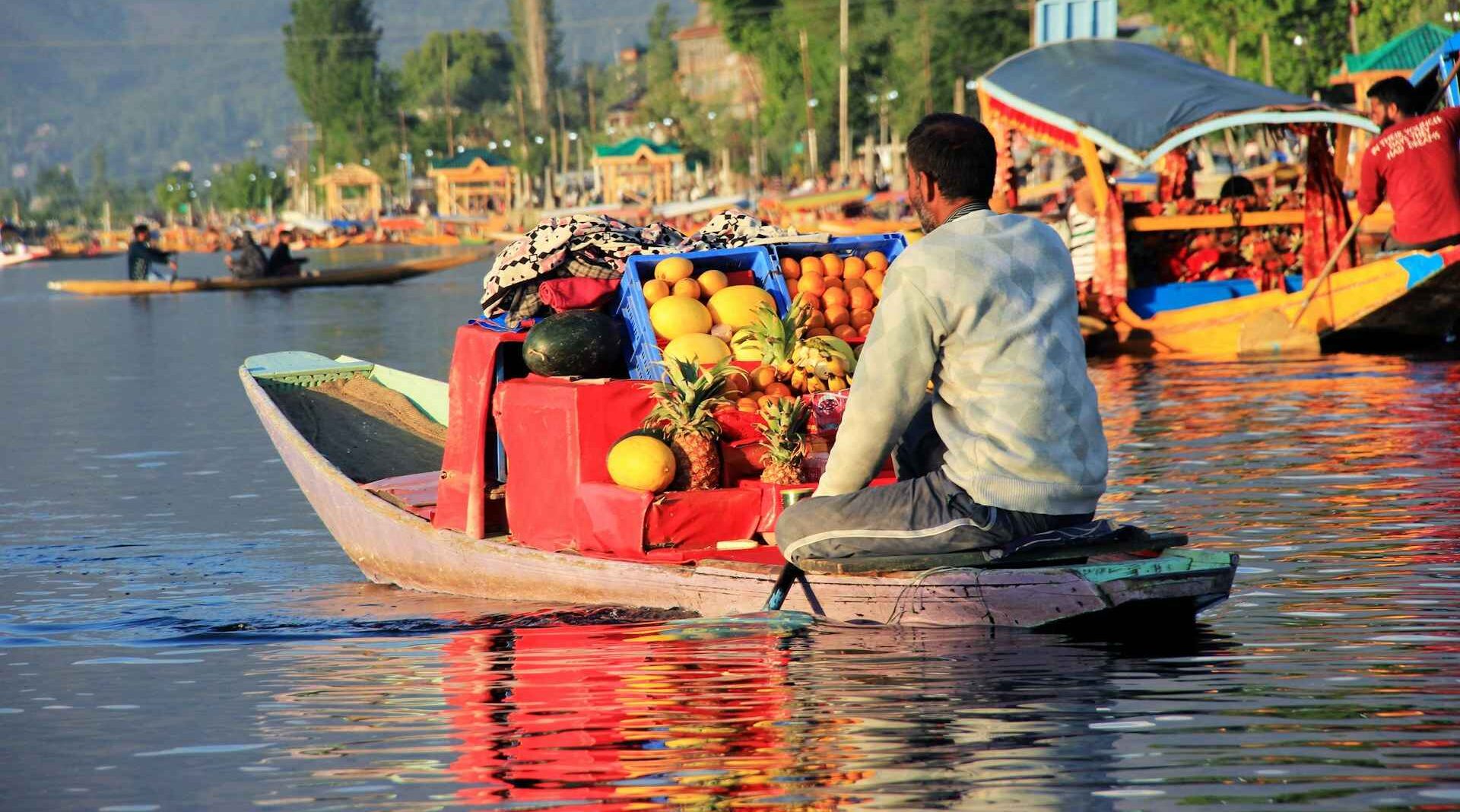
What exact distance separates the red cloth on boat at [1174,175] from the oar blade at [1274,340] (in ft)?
9.37

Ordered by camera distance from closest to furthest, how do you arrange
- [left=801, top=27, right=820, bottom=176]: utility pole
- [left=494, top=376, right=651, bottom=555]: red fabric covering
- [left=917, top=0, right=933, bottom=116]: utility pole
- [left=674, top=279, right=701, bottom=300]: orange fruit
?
[left=494, top=376, right=651, bottom=555]: red fabric covering → [left=674, top=279, right=701, bottom=300]: orange fruit → [left=917, top=0, right=933, bottom=116]: utility pole → [left=801, top=27, right=820, bottom=176]: utility pole

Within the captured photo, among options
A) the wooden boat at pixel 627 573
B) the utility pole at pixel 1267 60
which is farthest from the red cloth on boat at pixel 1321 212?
the utility pole at pixel 1267 60

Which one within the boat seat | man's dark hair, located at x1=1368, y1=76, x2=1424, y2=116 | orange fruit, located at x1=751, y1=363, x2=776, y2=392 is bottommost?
the boat seat

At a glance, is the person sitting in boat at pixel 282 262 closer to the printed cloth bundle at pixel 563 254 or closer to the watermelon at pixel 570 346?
the printed cloth bundle at pixel 563 254

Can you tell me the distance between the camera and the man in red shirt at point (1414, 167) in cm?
1578

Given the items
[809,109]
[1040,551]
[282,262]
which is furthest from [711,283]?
[809,109]

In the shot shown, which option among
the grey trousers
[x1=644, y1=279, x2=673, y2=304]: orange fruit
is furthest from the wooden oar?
the grey trousers

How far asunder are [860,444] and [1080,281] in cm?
1418

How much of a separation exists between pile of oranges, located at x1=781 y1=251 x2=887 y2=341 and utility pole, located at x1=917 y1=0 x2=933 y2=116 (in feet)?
203

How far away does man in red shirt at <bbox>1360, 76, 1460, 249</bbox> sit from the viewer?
1578cm

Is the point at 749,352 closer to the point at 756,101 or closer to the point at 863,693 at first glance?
the point at 863,693

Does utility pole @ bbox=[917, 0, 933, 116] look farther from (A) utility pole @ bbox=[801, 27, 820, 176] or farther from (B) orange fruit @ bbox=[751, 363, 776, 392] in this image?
(B) orange fruit @ bbox=[751, 363, 776, 392]

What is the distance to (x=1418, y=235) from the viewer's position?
54.7 feet

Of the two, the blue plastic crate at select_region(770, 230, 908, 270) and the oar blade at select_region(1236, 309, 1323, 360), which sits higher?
the blue plastic crate at select_region(770, 230, 908, 270)
